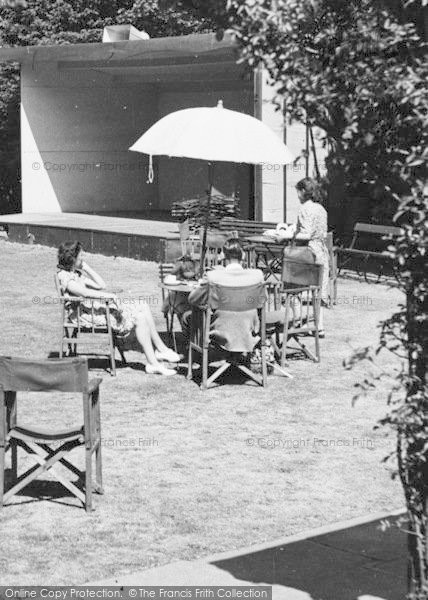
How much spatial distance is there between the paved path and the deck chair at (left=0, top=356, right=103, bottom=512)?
1173 mm

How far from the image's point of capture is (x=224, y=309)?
9.80 meters

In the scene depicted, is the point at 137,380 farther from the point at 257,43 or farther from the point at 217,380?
the point at 257,43

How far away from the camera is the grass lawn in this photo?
623 centimetres

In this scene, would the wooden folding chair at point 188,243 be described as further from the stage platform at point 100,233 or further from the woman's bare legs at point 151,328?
the woman's bare legs at point 151,328

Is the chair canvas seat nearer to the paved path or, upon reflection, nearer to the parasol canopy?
the paved path

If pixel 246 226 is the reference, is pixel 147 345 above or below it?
below

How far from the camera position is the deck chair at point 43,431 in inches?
264

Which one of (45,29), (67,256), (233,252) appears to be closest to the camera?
(233,252)

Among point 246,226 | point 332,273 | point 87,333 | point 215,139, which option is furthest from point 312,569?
point 246,226

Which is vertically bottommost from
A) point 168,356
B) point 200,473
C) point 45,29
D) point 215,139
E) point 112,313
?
point 200,473

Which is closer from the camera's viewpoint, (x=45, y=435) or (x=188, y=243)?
(x=45, y=435)

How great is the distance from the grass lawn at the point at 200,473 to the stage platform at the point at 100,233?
7999 mm

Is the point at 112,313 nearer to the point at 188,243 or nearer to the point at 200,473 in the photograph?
the point at 200,473

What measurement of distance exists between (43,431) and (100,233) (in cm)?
1378
